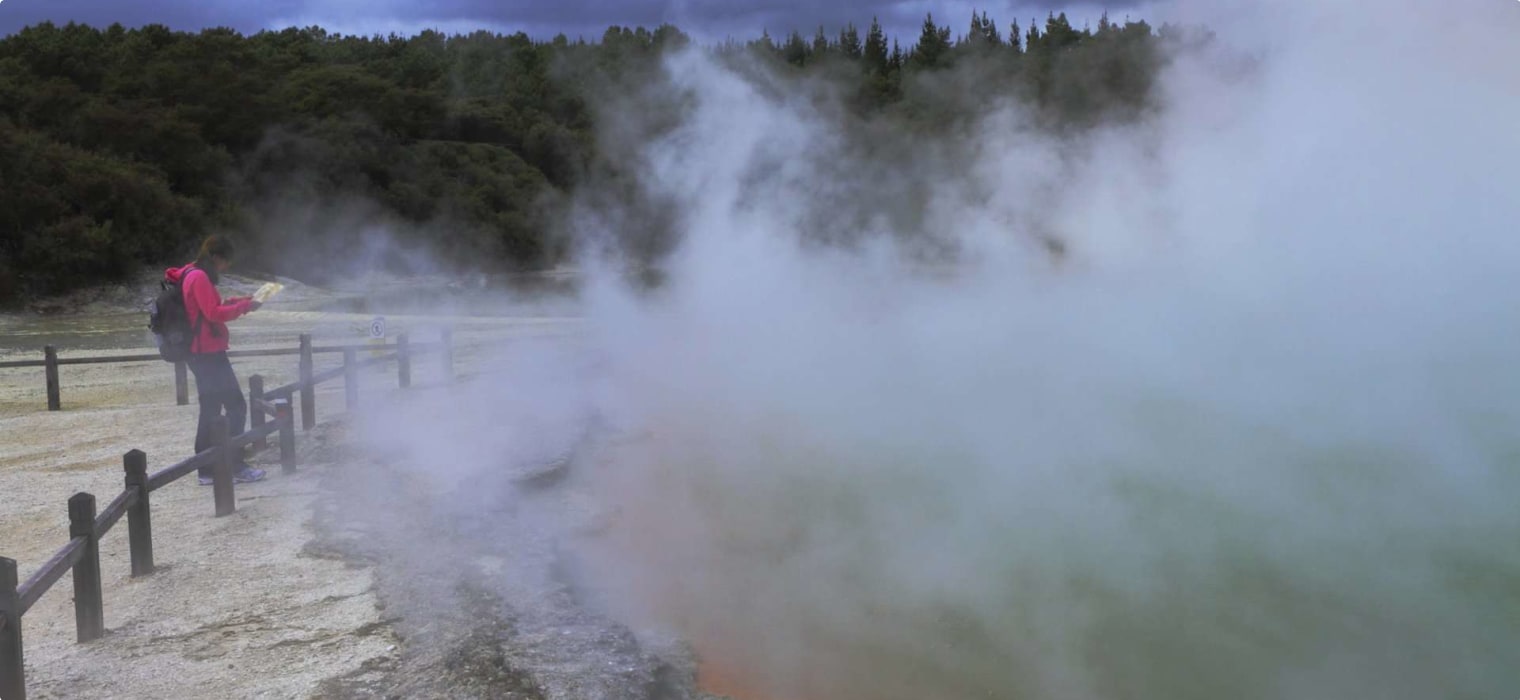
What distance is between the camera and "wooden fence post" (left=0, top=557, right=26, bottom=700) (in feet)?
12.0

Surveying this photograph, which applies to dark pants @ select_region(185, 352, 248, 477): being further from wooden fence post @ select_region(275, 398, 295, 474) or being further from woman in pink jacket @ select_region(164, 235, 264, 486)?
wooden fence post @ select_region(275, 398, 295, 474)

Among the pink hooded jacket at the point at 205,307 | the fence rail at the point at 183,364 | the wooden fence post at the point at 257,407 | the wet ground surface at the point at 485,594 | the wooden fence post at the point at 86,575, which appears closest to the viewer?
the wet ground surface at the point at 485,594

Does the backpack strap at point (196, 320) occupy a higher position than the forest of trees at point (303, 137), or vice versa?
the forest of trees at point (303, 137)

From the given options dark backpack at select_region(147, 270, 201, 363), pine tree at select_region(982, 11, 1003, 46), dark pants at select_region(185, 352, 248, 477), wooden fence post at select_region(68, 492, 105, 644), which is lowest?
wooden fence post at select_region(68, 492, 105, 644)

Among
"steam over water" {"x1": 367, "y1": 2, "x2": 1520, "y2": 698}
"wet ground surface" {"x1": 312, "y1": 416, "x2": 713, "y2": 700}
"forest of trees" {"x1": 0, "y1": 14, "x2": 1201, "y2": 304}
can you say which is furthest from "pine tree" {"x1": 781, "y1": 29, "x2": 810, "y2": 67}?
"wet ground surface" {"x1": 312, "y1": 416, "x2": 713, "y2": 700}

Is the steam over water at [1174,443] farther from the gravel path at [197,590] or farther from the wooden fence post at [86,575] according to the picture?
the wooden fence post at [86,575]

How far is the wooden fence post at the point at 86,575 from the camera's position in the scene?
4.34 meters

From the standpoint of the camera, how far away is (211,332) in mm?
6789

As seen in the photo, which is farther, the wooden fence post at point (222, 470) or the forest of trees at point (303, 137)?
the forest of trees at point (303, 137)

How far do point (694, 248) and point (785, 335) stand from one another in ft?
7.62

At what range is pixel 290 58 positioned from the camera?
1517 inches

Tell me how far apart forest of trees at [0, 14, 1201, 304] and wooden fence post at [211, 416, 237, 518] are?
8430 mm

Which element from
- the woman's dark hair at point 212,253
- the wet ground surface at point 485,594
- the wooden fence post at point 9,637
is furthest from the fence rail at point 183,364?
the wooden fence post at point 9,637

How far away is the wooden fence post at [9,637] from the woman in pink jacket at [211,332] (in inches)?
114
